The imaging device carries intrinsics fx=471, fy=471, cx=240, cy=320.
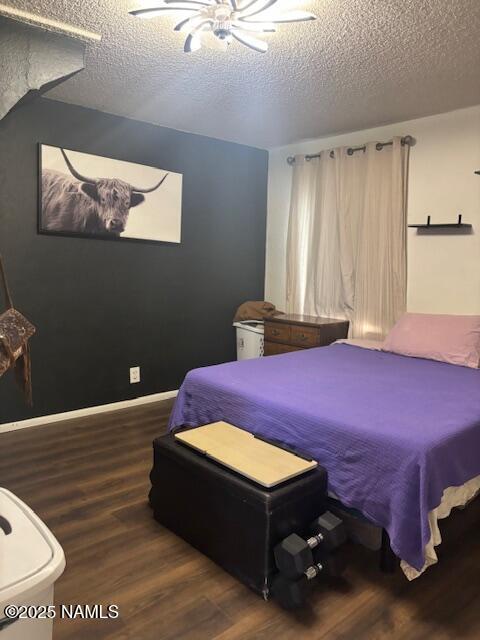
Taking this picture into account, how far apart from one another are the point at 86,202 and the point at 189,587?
8.96 feet

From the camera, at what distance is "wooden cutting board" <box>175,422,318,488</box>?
6.09ft

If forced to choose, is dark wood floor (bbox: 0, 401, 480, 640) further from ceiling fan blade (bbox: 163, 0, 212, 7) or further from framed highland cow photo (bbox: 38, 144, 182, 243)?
ceiling fan blade (bbox: 163, 0, 212, 7)

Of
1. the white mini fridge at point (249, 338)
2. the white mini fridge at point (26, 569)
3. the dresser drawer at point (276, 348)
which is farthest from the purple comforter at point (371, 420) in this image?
the white mini fridge at point (249, 338)

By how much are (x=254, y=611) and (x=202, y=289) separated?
299 centimetres

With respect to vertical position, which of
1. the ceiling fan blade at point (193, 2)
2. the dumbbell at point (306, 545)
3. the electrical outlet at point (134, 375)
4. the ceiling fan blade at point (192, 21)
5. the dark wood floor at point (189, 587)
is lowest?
the dark wood floor at point (189, 587)

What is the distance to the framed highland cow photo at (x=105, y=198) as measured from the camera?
11.0 feet

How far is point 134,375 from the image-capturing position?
3961mm

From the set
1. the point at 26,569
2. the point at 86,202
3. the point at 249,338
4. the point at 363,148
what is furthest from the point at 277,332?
the point at 26,569

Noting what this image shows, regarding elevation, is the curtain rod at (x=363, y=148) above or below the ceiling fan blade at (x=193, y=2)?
above

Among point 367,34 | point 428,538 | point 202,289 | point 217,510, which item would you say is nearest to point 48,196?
point 202,289

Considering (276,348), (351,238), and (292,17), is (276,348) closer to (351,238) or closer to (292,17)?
(351,238)

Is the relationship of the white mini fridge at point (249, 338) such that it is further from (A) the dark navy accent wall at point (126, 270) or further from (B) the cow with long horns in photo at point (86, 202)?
(B) the cow with long horns in photo at point (86, 202)

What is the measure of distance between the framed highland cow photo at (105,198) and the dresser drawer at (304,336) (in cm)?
129

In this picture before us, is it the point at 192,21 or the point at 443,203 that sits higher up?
the point at 192,21
